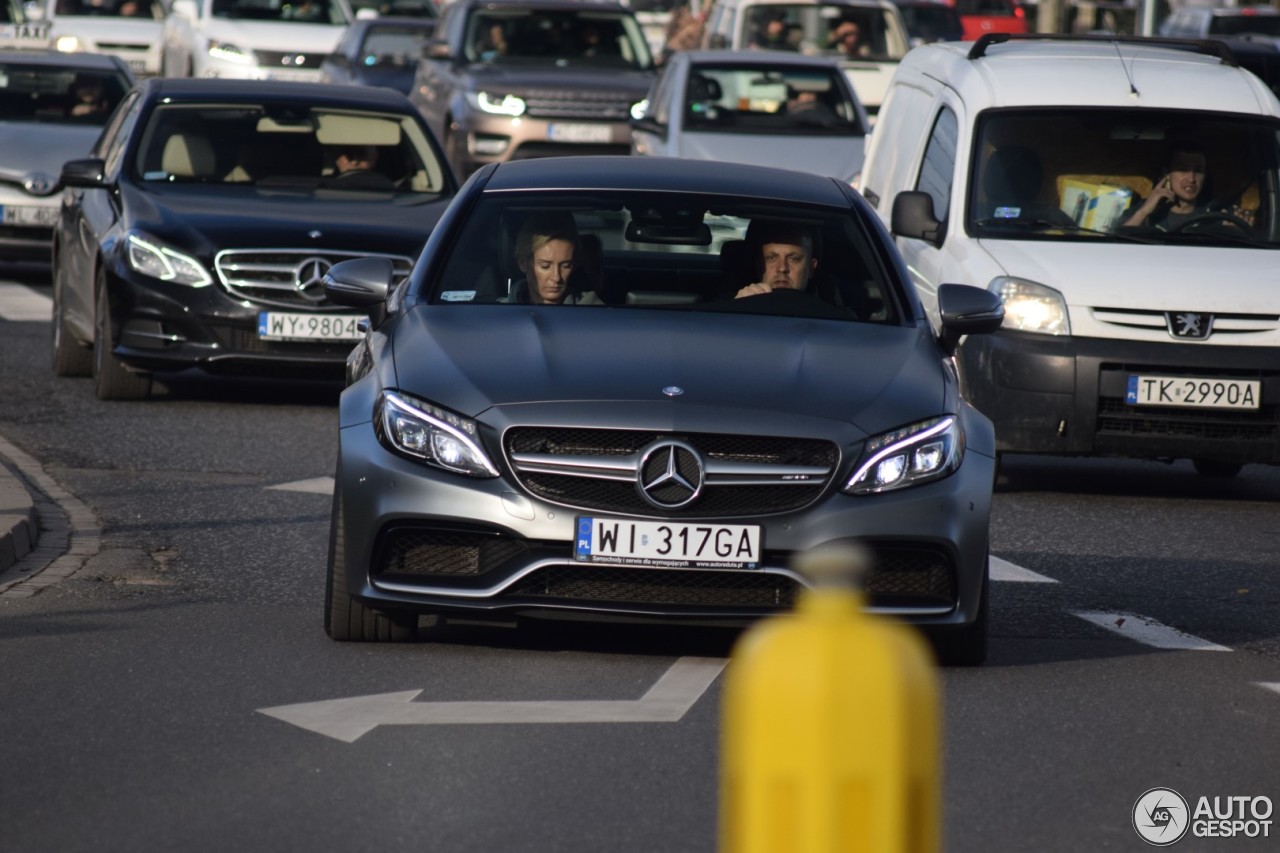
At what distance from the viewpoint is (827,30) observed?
26.2 meters

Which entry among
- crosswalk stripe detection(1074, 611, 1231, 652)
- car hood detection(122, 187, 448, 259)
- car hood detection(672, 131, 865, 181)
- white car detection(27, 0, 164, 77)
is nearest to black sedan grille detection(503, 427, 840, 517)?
crosswalk stripe detection(1074, 611, 1231, 652)

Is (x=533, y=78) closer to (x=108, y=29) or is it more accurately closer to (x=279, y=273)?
(x=279, y=273)

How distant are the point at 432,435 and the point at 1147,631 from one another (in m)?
2.63

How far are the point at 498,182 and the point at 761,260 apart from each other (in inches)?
38.1

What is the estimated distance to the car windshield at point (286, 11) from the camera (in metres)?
32.6

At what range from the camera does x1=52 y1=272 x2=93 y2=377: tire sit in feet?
47.5

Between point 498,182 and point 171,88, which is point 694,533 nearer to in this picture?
point 498,182

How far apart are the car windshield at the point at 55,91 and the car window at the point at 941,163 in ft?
31.9

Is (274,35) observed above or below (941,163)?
below

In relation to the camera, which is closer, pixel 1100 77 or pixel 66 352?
pixel 1100 77

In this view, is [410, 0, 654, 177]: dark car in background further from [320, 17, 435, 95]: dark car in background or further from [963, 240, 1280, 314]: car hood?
[963, 240, 1280, 314]: car hood

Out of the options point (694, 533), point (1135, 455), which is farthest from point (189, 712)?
point (1135, 455)

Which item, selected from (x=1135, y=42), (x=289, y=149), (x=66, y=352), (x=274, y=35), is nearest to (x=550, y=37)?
(x=274, y=35)

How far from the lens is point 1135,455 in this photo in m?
11.1
